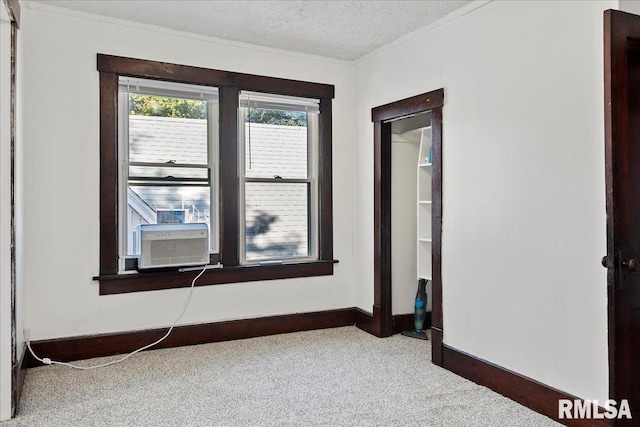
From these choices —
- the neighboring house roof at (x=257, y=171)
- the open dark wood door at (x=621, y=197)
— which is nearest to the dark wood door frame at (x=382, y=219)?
the neighboring house roof at (x=257, y=171)

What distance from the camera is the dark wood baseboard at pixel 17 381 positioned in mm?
2414

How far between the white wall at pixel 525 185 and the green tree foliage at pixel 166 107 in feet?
5.80

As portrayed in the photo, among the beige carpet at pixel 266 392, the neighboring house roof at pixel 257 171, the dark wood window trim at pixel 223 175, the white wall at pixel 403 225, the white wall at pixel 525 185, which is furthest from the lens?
the white wall at pixel 403 225

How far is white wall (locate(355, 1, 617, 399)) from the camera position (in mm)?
2303

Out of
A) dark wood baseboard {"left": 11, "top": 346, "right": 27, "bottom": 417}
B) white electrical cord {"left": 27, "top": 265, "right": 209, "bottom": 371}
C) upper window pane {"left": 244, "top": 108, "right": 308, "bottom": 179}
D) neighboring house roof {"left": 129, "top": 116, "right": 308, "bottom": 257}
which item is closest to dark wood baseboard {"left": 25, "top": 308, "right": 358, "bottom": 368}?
white electrical cord {"left": 27, "top": 265, "right": 209, "bottom": 371}

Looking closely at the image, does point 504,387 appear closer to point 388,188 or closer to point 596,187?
point 596,187

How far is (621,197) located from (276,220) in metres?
2.72

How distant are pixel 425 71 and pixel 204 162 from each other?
74.9 inches

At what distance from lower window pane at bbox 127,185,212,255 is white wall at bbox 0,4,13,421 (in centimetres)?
117

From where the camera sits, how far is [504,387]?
2.74 m

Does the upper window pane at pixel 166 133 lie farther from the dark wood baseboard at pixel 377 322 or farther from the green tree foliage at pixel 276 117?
the dark wood baseboard at pixel 377 322

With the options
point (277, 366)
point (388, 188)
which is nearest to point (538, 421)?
point (277, 366)

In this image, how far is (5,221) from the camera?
2.37m

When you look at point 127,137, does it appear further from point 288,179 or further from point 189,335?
point 189,335
